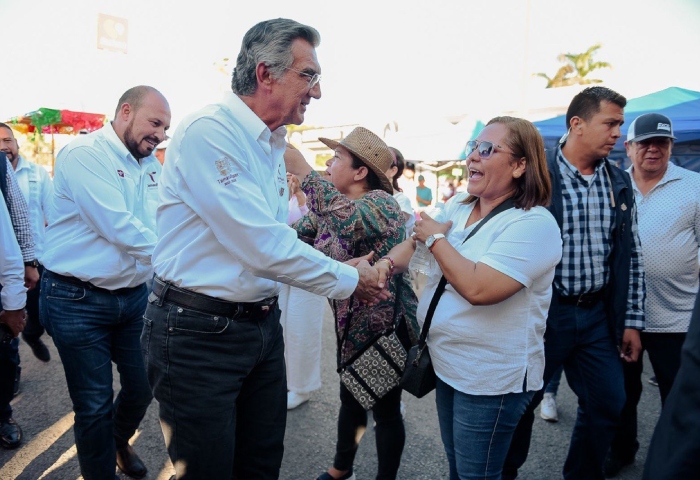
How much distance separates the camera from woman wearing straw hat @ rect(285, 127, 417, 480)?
241 cm

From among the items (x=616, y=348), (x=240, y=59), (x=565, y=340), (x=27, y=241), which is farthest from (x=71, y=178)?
(x=616, y=348)

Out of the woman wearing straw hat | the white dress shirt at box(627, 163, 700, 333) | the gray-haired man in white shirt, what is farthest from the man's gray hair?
the white dress shirt at box(627, 163, 700, 333)

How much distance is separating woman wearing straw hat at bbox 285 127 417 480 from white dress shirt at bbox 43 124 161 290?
0.90 metres

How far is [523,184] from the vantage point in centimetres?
212

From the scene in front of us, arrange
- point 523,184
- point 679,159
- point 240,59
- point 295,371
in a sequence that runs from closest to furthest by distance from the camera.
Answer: point 240,59 → point 523,184 → point 295,371 → point 679,159

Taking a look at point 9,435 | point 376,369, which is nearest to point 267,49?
point 376,369

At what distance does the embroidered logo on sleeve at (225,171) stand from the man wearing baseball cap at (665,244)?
2.68 meters

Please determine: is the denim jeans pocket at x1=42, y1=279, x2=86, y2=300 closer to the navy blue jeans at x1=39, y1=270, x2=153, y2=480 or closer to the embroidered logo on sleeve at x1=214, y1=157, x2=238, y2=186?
the navy blue jeans at x1=39, y1=270, x2=153, y2=480

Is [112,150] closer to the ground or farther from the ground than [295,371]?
farther from the ground

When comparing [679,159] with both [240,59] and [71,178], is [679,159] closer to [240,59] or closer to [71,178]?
[240,59]

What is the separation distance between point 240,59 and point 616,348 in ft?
7.97

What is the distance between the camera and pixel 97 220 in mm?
2555

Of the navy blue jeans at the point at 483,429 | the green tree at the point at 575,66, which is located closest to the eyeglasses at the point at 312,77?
the navy blue jeans at the point at 483,429

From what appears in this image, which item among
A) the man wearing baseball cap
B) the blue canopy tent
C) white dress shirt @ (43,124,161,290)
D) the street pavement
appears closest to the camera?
white dress shirt @ (43,124,161,290)
